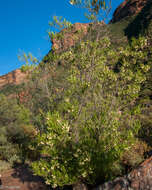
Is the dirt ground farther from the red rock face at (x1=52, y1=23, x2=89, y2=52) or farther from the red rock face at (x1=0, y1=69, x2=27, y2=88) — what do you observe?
the red rock face at (x1=0, y1=69, x2=27, y2=88)

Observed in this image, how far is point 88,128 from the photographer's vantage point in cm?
529

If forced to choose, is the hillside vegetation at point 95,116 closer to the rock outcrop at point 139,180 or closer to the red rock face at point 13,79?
the rock outcrop at point 139,180

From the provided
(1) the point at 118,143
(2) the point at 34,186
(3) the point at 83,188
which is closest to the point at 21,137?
(2) the point at 34,186

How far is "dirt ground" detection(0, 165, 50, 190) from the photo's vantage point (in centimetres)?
689

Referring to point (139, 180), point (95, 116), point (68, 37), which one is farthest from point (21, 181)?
point (68, 37)

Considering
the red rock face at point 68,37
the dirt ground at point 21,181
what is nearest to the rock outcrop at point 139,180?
the dirt ground at point 21,181

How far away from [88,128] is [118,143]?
3.64 ft

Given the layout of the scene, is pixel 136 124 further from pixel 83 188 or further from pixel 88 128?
pixel 83 188

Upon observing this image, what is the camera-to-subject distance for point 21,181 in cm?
763

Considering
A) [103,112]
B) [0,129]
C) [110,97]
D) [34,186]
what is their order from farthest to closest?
[0,129] → [34,186] → [110,97] → [103,112]

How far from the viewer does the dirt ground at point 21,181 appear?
6.89 m

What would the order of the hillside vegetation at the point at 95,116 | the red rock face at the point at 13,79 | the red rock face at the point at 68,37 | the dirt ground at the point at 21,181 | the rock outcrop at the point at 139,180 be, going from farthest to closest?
Answer: the red rock face at the point at 13,79 → the dirt ground at the point at 21,181 → the red rock face at the point at 68,37 → the hillside vegetation at the point at 95,116 → the rock outcrop at the point at 139,180

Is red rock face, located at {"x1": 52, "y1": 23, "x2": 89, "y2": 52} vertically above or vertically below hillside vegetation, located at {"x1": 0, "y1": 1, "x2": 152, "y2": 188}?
above

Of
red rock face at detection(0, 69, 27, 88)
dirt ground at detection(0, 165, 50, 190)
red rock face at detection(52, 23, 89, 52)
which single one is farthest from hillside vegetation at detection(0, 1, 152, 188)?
red rock face at detection(0, 69, 27, 88)
